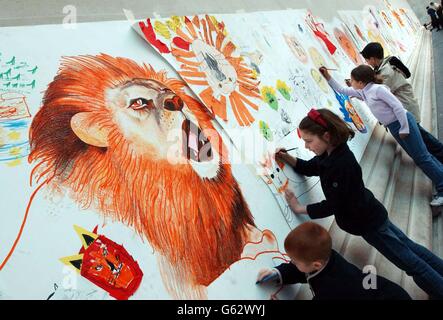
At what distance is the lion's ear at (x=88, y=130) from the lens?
928 millimetres

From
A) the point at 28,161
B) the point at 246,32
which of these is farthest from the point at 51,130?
the point at 246,32

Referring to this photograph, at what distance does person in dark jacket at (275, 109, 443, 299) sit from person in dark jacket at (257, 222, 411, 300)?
239 millimetres

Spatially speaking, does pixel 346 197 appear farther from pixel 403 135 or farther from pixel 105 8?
pixel 105 8

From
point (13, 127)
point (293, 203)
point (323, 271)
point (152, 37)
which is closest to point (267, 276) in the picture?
point (323, 271)

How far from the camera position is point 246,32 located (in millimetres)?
1732

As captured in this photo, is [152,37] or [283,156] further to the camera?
[283,156]

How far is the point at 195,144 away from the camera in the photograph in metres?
1.16

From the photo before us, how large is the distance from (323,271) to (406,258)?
0.48 meters

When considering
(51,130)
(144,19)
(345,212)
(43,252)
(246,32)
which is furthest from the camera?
(246,32)

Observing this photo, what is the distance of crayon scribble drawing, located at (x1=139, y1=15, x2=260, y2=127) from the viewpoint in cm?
129

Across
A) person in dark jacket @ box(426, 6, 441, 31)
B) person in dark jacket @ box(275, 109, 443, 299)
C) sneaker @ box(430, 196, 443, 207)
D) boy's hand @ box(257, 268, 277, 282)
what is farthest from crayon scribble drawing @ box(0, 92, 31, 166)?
person in dark jacket @ box(426, 6, 441, 31)

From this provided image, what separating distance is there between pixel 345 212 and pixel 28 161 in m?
1.01

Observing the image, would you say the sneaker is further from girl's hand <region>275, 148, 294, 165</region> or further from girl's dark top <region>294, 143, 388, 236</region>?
girl's hand <region>275, 148, 294, 165</region>
